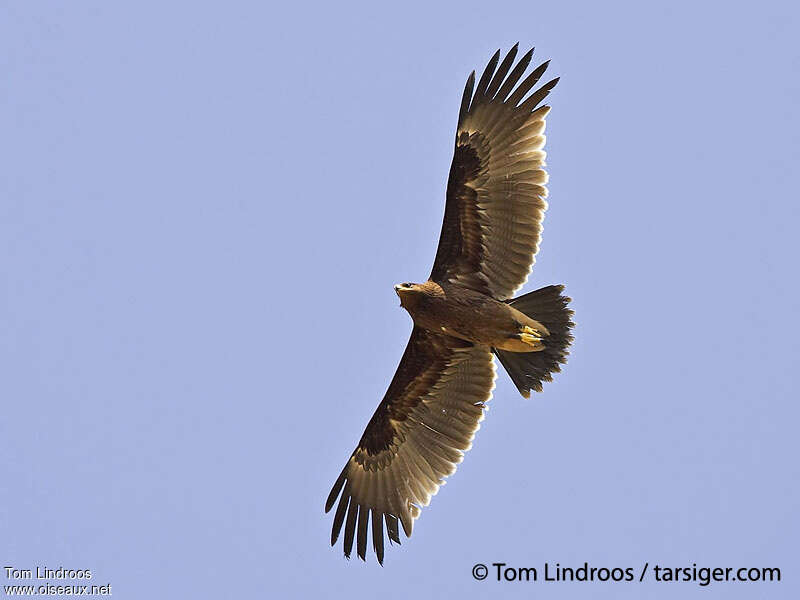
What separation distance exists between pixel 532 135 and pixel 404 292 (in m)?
2.04

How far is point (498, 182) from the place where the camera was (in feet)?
45.3

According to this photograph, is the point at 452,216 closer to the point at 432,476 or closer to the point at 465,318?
the point at 465,318

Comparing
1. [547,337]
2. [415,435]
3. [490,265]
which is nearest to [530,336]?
[547,337]

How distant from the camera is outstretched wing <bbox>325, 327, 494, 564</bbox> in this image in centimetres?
1470

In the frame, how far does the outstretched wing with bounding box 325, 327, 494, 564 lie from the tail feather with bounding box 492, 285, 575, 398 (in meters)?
0.69

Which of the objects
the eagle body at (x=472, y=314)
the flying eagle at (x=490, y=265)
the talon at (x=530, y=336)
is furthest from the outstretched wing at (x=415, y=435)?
the talon at (x=530, y=336)

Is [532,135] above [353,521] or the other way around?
above

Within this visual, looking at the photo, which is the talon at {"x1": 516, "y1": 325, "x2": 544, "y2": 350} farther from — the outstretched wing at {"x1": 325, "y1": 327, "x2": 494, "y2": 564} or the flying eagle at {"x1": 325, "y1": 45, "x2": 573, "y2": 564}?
the outstretched wing at {"x1": 325, "y1": 327, "x2": 494, "y2": 564}

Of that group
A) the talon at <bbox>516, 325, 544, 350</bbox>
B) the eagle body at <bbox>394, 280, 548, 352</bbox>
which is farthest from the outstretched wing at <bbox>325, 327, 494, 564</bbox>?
the talon at <bbox>516, 325, 544, 350</bbox>

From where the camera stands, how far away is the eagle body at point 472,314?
45.1 ft

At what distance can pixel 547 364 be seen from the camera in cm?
1396

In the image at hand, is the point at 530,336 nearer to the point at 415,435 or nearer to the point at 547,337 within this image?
the point at 547,337

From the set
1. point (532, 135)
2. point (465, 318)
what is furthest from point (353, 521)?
point (532, 135)

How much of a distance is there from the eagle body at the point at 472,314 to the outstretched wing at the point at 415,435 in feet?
1.92
